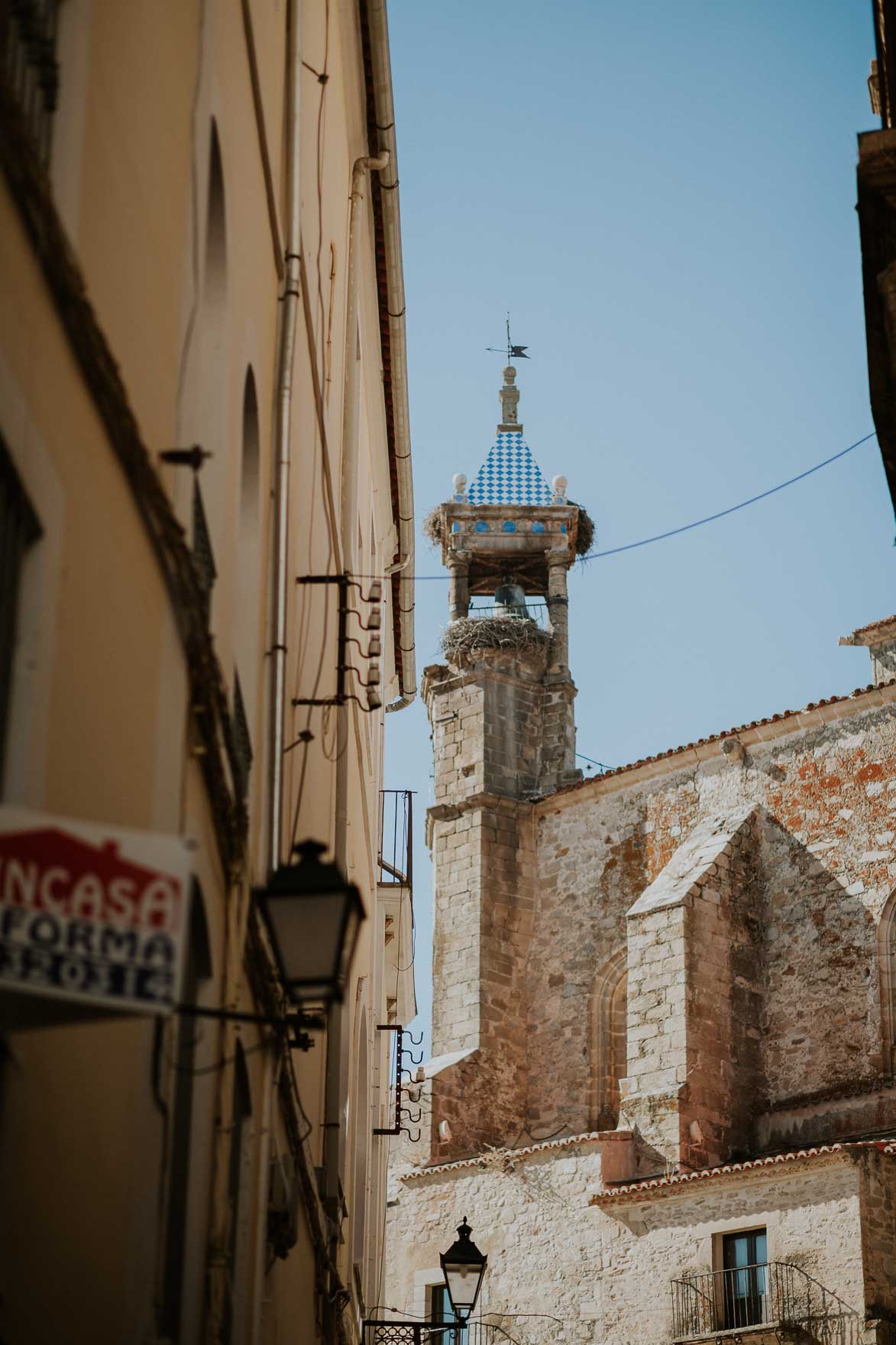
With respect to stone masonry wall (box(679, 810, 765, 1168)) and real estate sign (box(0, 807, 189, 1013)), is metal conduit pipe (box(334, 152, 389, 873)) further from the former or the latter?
stone masonry wall (box(679, 810, 765, 1168))

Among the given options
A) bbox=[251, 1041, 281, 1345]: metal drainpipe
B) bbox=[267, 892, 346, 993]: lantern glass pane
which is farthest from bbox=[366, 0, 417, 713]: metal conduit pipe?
bbox=[267, 892, 346, 993]: lantern glass pane

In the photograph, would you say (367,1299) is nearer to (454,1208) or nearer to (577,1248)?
(577,1248)

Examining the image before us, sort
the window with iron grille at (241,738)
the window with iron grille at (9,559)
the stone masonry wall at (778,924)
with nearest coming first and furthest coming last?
the window with iron grille at (9,559), the window with iron grille at (241,738), the stone masonry wall at (778,924)

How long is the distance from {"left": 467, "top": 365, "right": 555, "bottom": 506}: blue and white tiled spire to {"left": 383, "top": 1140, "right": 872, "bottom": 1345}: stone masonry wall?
12835 millimetres

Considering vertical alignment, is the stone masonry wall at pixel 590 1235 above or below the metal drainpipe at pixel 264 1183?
above

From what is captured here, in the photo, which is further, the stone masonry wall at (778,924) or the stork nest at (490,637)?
the stork nest at (490,637)

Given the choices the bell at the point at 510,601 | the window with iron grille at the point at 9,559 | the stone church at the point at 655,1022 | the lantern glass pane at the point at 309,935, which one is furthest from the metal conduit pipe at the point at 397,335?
the bell at the point at 510,601

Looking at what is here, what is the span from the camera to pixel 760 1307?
73.4ft

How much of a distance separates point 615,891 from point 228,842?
77.2 ft

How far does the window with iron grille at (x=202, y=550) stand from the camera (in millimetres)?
6227

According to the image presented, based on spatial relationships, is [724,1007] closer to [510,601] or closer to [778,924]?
[778,924]

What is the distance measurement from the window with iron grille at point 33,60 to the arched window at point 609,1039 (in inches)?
1010

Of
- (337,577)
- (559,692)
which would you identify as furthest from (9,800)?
(559,692)

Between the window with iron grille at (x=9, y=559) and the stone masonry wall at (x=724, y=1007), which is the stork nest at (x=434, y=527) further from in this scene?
the window with iron grille at (x=9, y=559)
